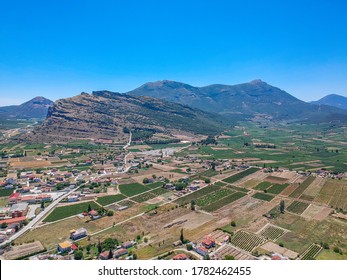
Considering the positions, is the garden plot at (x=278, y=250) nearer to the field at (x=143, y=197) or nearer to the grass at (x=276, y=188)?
the grass at (x=276, y=188)

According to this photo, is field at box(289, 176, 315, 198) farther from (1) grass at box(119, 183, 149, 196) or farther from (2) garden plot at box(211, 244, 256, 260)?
(1) grass at box(119, 183, 149, 196)

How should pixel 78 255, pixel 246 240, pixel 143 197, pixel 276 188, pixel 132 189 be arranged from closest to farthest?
pixel 78 255 < pixel 246 240 < pixel 143 197 < pixel 132 189 < pixel 276 188

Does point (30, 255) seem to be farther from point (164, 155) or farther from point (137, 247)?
point (164, 155)

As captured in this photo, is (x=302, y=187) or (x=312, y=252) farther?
(x=302, y=187)

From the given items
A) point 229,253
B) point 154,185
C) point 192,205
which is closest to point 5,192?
point 154,185

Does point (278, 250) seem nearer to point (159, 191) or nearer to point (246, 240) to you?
point (246, 240)

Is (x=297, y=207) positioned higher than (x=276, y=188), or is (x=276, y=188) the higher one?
(x=276, y=188)
